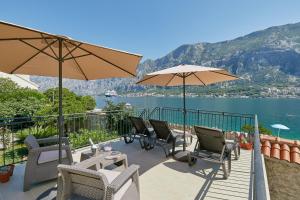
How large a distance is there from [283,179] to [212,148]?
241 cm

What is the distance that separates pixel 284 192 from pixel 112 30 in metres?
43.8

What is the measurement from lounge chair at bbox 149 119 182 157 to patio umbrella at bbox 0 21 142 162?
1.65m

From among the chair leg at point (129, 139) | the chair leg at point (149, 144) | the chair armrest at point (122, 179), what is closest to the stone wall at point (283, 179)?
the chair leg at point (149, 144)

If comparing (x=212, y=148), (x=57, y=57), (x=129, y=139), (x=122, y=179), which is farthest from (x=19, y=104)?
(x=122, y=179)

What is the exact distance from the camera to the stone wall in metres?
4.55

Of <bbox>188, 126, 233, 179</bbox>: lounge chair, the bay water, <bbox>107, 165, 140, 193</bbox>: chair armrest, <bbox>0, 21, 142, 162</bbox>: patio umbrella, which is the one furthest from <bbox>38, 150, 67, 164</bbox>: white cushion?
the bay water

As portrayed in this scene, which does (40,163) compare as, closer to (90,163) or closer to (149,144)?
(90,163)

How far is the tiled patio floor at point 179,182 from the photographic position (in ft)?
11.3

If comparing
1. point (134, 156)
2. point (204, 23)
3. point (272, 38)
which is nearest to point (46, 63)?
point (134, 156)

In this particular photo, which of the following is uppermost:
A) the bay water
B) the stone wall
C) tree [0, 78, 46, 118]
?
tree [0, 78, 46, 118]

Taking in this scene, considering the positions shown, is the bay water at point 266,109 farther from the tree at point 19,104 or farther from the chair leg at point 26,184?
the chair leg at point 26,184

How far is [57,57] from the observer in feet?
11.7

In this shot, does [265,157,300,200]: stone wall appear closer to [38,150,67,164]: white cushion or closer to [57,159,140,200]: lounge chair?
[57,159,140,200]: lounge chair

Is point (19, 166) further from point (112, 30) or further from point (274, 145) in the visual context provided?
point (112, 30)
